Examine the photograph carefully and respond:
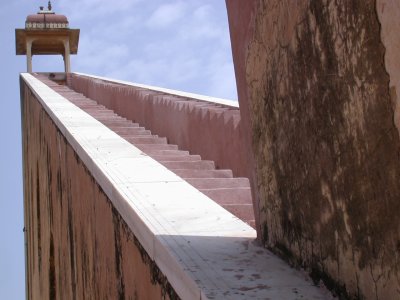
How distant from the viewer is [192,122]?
5.43 metres

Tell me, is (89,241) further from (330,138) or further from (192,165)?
(330,138)

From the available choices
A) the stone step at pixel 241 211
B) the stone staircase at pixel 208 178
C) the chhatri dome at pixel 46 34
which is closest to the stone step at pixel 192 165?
the stone staircase at pixel 208 178

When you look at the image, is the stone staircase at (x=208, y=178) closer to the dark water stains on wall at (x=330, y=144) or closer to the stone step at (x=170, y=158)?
the stone step at (x=170, y=158)

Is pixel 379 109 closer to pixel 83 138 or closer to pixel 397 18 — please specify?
pixel 397 18

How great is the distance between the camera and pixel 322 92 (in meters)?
1.65

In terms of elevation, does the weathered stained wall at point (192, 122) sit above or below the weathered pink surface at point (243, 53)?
below

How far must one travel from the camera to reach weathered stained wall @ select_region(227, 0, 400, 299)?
1.38m

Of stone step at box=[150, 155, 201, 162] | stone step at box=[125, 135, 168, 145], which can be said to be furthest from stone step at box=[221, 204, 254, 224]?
stone step at box=[125, 135, 168, 145]

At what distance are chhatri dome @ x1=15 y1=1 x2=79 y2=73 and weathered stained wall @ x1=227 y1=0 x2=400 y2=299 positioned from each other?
50.9ft

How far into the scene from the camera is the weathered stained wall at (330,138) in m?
1.38

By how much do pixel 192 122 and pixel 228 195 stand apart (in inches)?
95.0

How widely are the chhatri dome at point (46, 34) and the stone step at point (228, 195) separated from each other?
1446 centimetres

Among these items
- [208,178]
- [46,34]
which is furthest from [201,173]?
[46,34]

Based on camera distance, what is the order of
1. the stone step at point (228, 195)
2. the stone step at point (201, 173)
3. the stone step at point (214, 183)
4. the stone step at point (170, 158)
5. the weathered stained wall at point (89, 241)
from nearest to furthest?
the weathered stained wall at point (89, 241) < the stone step at point (228, 195) < the stone step at point (214, 183) < the stone step at point (201, 173) < the stone step at point (170, 158)
